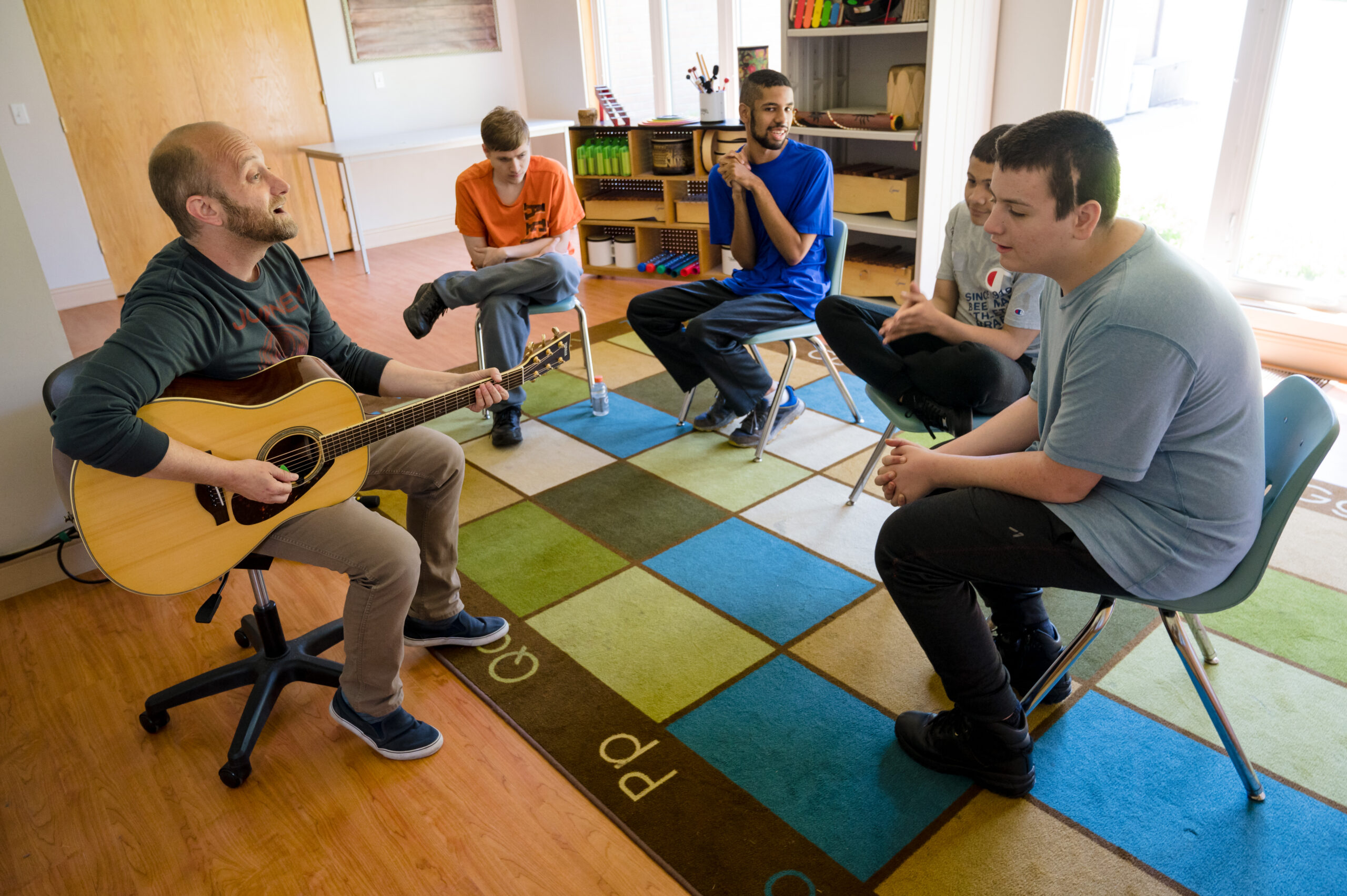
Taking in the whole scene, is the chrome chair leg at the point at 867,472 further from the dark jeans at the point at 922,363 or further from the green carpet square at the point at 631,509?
the green carpet square at the point at 631,509

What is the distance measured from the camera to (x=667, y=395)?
12.1 feet

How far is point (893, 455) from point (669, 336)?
1606 millimetres

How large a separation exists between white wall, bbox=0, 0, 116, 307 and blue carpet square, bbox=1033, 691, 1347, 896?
5432 millimetres

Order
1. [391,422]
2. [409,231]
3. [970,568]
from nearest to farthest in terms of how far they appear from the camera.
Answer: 1. [970,568]
2. [391,422]
3. [409,231]

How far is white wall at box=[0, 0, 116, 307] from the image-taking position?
491cm

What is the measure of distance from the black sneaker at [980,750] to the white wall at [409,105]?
5.54 metres

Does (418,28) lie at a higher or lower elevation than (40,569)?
higher

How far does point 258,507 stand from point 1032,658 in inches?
65.4

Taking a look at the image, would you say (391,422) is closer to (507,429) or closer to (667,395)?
(507,429)

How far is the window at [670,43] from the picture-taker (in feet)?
17.9

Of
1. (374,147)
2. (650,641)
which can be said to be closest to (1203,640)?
(650,641)

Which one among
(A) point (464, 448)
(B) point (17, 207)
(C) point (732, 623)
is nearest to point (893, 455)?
(C) point (732, 623)

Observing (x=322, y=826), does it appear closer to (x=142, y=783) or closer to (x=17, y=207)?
(x=142, y=783)

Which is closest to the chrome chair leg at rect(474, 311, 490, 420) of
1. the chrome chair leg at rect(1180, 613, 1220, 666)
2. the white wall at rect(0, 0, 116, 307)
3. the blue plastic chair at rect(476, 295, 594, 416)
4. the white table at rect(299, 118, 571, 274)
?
the blue plastic chair at rect(476, 295, 594, 416)
